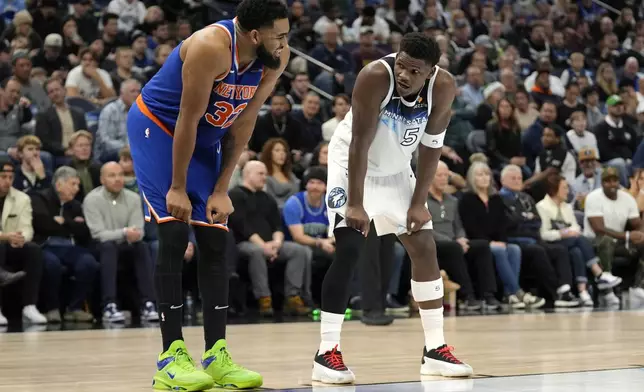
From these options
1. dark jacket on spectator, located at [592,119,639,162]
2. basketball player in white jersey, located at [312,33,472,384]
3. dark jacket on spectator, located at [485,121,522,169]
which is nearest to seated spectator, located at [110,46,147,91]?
dark jacket on spectator, located at [485,121,522,169]

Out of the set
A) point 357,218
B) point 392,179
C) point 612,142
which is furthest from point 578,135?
point 357,218

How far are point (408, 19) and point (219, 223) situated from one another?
40.4 feet

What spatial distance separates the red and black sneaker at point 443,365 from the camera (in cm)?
479

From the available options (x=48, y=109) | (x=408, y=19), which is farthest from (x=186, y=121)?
(x=408, y=19)

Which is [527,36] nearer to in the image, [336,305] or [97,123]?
[97,123]

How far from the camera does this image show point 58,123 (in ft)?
33.5

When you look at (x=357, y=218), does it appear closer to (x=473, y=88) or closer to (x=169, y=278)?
(x=169, y=278)

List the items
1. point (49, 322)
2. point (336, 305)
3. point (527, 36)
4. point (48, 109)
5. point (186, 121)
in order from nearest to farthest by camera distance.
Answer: point (186, 121)
point (336, 305)
point (49, 322)
point (48, 109)
point (527, 36)

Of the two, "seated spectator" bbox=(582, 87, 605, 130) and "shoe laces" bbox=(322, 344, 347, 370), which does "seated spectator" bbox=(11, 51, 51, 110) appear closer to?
"shoe laces" bbox=(322, 344, 347, 370)

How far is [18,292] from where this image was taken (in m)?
9.03

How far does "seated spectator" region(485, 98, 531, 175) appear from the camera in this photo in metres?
12.4

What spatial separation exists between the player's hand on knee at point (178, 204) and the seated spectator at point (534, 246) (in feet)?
22.9

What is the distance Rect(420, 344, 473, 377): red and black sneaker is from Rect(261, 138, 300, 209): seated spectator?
5369 mm

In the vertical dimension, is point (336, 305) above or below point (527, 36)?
below
